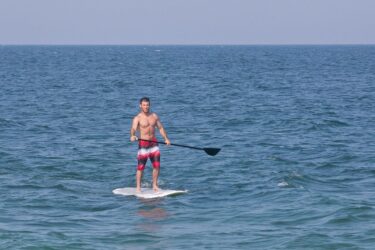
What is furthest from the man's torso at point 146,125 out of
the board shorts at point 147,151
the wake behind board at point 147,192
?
the wake behind board at point 147,192

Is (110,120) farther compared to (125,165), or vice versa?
(110,120)

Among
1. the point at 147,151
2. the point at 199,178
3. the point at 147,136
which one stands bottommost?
the point at 199,178

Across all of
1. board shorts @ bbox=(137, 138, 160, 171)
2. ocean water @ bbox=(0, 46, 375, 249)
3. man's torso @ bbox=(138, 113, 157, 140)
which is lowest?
ocean water @ bbox=(0, 46, 375, 249)

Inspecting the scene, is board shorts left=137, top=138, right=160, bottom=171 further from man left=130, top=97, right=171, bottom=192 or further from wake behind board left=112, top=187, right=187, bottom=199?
wake behind board left=112, top=187, right=187, bottom=199

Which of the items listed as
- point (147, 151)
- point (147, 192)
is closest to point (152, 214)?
point (147, 192)

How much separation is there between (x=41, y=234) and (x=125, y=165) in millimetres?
8392

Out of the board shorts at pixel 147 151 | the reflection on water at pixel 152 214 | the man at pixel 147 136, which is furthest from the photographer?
the board shorts at pixel 147 151

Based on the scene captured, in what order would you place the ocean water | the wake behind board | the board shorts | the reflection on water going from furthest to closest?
the board shorts → the wake behind board → the reflection on water → the ocean water

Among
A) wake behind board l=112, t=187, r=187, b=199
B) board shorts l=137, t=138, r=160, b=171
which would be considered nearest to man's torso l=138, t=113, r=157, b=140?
board shorts l=137, t=138, r=160, b=171

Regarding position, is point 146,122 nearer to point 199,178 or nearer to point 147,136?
point 147,136

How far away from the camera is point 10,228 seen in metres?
15.0

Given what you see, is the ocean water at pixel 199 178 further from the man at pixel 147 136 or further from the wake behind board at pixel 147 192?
the man at pixel 147 136

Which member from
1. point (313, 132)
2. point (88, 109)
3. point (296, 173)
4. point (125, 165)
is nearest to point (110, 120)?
point (88, 109)

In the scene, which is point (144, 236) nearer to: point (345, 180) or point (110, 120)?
point (345, 180)
